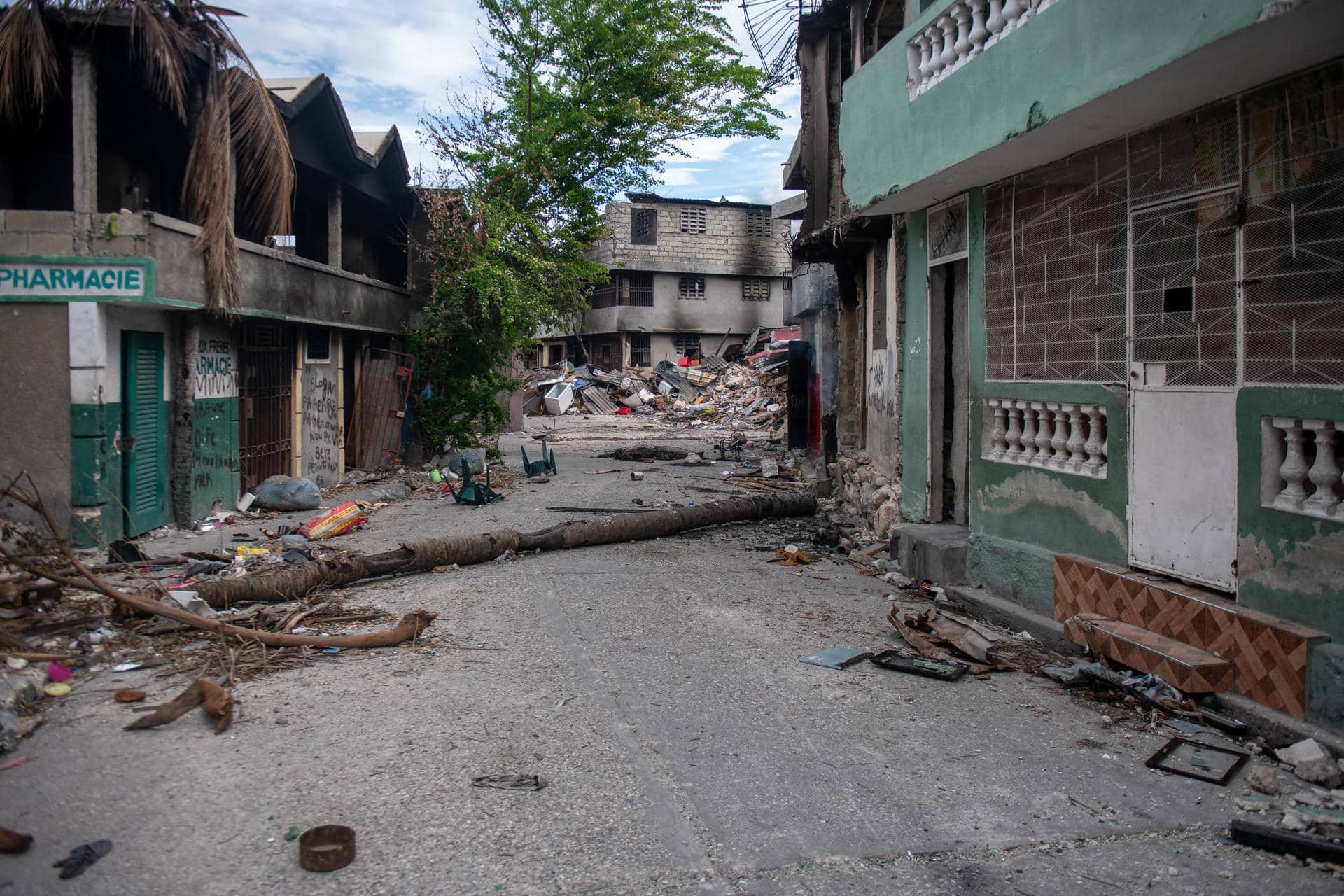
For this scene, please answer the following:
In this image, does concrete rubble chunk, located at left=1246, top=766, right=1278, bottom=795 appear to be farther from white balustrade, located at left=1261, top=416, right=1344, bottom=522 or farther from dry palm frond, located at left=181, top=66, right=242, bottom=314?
dry palm frond, located at left=181, top=66, right=242, bottom=314

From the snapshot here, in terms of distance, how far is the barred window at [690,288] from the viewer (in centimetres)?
4347

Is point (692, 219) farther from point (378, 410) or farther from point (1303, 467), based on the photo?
point (1303, 467)

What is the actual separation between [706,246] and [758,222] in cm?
287

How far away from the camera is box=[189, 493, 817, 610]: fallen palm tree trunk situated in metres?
6.70

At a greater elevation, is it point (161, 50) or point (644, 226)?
point (644, 226)

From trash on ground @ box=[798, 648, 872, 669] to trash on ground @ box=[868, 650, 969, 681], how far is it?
91mm

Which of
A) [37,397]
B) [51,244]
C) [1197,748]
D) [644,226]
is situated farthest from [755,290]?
[1197,748]

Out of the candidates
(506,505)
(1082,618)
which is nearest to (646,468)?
(506,505)

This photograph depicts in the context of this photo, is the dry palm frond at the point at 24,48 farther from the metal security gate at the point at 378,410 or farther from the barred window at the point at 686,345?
the barred window at the point at 686,345

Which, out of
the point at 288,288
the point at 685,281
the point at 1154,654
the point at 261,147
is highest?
the point at 685,281

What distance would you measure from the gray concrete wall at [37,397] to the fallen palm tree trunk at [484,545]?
3.35 m

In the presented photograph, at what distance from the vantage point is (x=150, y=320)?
999cm

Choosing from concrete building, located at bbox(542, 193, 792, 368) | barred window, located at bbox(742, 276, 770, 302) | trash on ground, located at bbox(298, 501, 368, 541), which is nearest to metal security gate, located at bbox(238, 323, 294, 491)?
trash on ground, located at bbox(298, 501, 368, 541)

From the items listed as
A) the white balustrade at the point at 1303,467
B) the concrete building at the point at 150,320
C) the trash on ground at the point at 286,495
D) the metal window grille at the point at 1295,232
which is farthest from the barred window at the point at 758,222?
the white balustrade at the point at 1303,467
